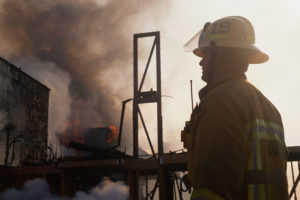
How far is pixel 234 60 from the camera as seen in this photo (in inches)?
72.2

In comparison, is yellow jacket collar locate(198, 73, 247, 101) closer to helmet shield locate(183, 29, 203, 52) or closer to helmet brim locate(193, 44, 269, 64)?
helmet brim locate(193, 44, 269, 64)

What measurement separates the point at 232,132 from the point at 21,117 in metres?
20.5

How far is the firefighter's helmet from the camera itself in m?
1.84

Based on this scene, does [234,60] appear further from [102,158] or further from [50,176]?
[50,176]

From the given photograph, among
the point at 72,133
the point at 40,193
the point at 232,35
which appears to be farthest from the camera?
the point at 72,133

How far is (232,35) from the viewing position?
72.9 inches

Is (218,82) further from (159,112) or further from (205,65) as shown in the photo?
(159,112)

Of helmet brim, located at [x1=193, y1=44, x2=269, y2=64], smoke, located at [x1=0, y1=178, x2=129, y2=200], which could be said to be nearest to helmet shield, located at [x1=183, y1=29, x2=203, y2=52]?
helmet brim, located at [x1=193, y1=44, x2=269, y2=64]

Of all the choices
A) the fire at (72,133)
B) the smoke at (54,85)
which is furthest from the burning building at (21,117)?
the fire at (72,133)

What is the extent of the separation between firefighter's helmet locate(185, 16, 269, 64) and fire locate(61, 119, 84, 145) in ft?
76.5

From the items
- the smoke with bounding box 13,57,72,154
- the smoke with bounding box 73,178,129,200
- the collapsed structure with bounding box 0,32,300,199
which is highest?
the smoke with bounding box 13,57,72,154

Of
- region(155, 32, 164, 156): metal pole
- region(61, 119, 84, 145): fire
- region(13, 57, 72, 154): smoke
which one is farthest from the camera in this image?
region(61, 119, 84, 145): fire

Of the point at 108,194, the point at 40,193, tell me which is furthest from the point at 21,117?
the point at 108,194

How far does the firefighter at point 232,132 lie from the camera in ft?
4.63
